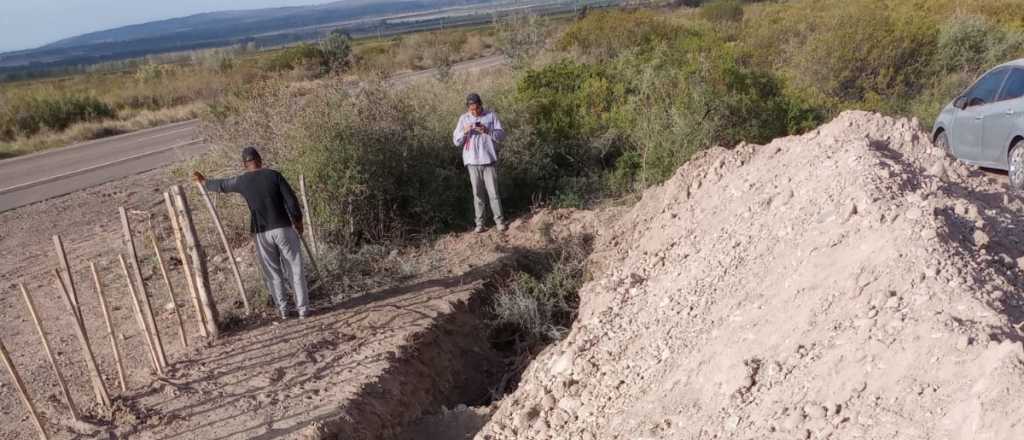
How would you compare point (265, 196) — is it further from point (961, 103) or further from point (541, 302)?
Result: point (961, 103)

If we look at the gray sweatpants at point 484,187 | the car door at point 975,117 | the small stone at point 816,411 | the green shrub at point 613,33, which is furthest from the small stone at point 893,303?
the green shrub at point 613,33

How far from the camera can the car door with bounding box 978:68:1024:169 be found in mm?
8102

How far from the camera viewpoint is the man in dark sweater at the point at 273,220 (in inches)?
261

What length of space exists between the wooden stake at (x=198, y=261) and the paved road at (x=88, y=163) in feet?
20.8

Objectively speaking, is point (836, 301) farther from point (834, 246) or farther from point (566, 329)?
point (566, 329)

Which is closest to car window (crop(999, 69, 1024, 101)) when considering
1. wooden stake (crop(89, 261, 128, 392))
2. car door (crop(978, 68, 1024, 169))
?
car door (crop(978, 68, 1024, 169))

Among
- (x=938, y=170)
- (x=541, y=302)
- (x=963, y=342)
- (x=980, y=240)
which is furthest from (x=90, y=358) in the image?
(x=938, y=170)

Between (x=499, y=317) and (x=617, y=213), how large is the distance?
227 cm

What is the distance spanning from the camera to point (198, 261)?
21.5ft

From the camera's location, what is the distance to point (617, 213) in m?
9.07

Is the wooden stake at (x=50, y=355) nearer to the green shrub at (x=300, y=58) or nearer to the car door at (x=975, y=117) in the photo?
the car door at (x=975, y=117)

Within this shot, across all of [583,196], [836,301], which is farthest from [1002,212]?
[583,196]

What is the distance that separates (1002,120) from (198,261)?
8241 millimetres

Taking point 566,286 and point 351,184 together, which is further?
point 351,184
